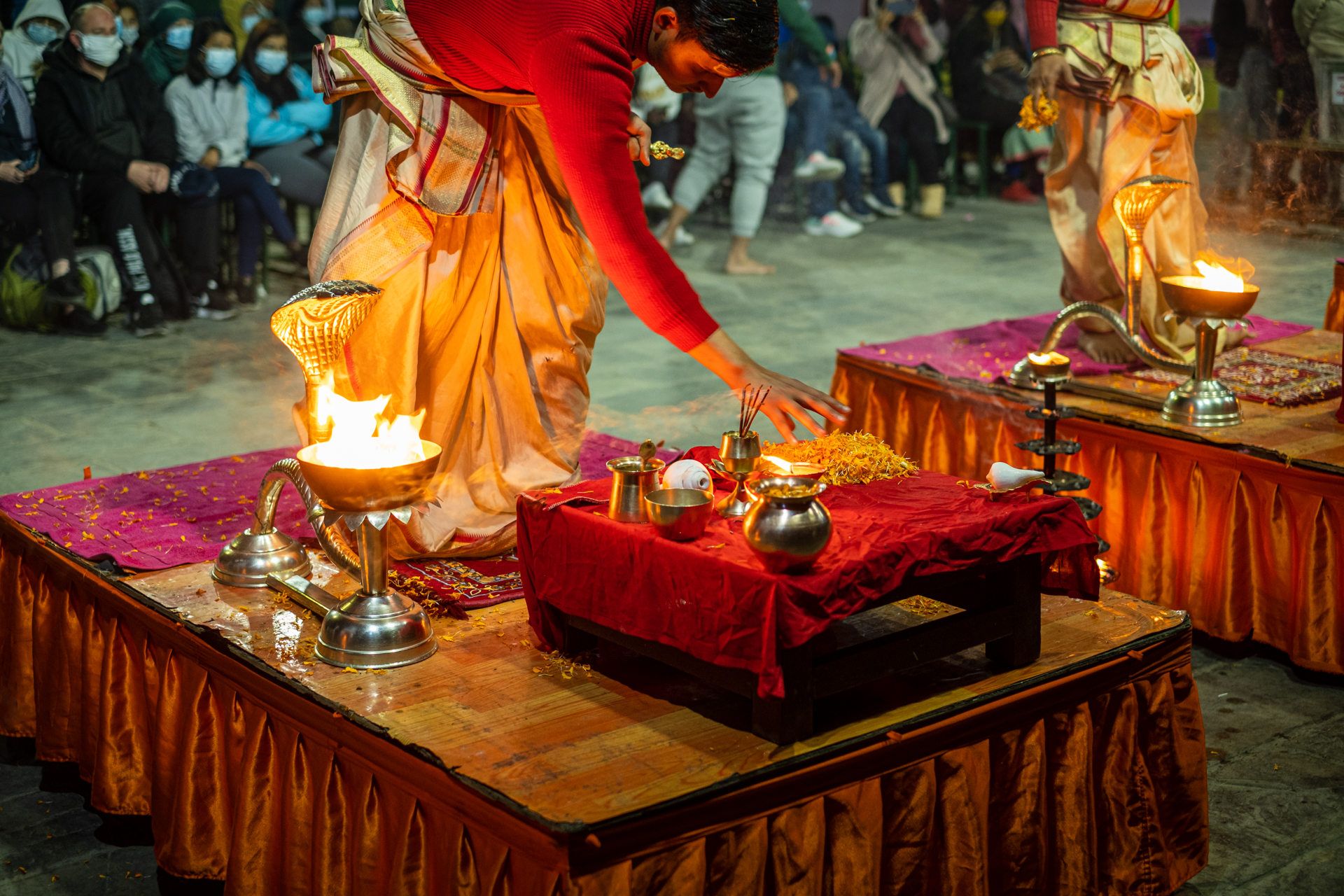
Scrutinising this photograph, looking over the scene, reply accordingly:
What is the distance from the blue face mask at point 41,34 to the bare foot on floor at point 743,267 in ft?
13.1

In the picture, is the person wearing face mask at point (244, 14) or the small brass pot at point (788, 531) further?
the person wearing face mask at point (244, 14)

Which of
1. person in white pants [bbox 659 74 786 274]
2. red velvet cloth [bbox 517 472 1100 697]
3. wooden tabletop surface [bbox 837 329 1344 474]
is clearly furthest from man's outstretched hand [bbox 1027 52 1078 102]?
person in white pants [bbox 659 74 786 274]

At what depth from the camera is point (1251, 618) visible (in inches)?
133

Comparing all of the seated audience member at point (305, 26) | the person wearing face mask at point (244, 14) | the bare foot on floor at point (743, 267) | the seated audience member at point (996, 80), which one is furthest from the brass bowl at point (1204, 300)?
the seated audience member at point (996, 80)

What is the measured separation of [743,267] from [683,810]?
706cm

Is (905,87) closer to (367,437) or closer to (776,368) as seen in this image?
(776,368)

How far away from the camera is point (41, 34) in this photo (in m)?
6.90

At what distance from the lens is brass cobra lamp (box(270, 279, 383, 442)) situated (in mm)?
2482

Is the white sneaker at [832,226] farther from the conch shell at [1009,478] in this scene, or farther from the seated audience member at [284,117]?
the conch shell at [1009,478]

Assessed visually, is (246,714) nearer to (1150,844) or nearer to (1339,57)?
(1150,844)

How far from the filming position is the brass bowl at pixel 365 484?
7.04 feet

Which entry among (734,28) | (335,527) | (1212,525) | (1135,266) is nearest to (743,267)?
(1135,266)

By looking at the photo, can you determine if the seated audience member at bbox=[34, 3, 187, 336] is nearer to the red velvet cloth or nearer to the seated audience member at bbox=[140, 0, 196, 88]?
the seated audience member at bbox=[140, 0, 196, 88]

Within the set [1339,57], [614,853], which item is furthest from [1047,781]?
[1339,57]
